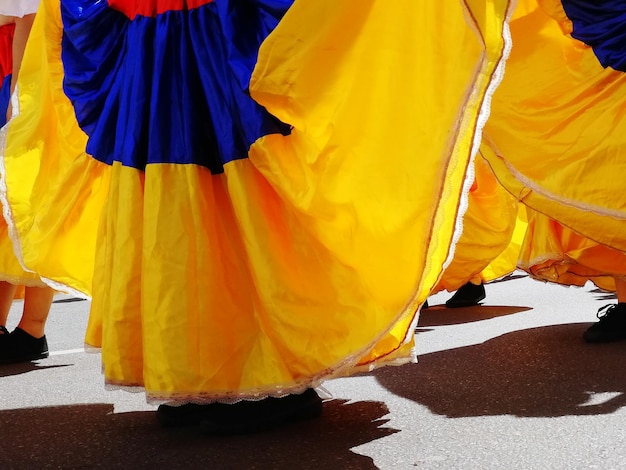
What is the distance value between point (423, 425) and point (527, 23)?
1700 millimetres

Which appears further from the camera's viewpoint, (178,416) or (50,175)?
(50,175)

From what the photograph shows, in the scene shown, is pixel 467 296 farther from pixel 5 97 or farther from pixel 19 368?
pixel 5 97

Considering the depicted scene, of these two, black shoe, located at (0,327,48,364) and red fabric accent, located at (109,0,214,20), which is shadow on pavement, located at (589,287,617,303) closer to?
black shoe, located at (0,327,48,364)

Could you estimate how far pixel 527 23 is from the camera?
338 cm

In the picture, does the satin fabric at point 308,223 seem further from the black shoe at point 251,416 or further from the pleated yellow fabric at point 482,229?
the pleated yellow fabric at point 482,229

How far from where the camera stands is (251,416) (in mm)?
2264

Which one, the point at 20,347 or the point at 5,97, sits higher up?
the point at 5,97

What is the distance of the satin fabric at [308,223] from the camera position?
→ 2.01 metres

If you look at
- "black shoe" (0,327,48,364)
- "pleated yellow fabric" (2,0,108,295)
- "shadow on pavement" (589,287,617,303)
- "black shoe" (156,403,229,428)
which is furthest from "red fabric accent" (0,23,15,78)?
"shadow on pavement" (589,287,617,303)

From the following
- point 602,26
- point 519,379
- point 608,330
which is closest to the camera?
point 519,379

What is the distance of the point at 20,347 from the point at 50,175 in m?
0.88

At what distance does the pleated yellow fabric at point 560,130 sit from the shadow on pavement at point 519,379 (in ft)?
1.27

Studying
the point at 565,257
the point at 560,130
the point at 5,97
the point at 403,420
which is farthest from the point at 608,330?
the point at 5,97

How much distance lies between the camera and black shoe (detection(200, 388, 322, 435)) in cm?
226
